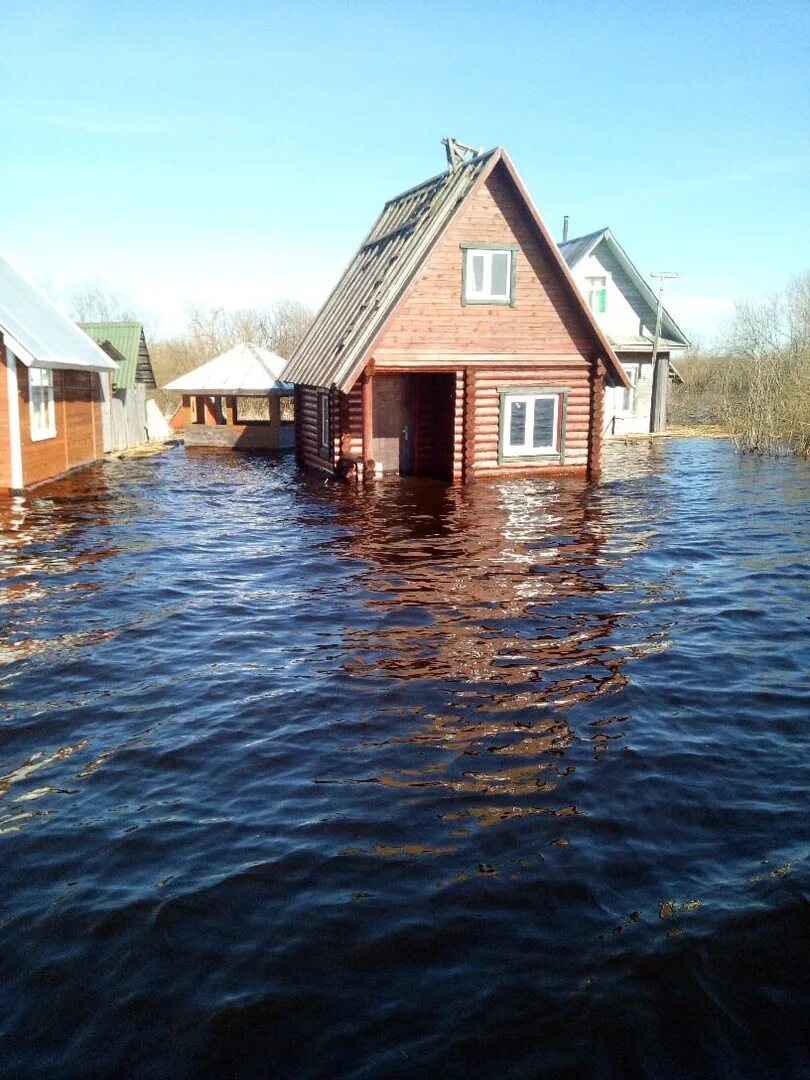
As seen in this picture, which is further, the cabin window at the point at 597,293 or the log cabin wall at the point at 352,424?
the cabin window at the point at 597,293

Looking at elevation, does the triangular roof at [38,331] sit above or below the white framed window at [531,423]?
above

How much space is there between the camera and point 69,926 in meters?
4.74

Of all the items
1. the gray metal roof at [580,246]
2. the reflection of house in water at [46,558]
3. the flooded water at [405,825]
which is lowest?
the flooded water at [405,825]

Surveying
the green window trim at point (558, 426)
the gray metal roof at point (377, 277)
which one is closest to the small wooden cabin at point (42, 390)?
the gray metal roof at point (377, 277)

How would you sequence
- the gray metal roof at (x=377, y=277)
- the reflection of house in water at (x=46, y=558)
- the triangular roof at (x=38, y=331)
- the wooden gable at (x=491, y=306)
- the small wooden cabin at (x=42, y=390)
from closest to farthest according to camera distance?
the reflection of house in water at (x=46, y=558), the triangular roof at (x=38, y=331), the small wooden cabin at (x=42, y=390), the gray metal roof at (x=377, y=277), the wooden gable at (x=491, y=306)

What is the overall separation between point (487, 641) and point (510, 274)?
44.5 feet

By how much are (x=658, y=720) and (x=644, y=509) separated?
38.0ft

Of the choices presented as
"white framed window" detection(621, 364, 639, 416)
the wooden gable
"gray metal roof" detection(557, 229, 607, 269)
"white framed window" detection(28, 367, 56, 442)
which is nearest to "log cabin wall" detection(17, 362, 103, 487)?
"white framed window" detection(28, 367, 56, 442)

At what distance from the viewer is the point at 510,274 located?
67.4ft

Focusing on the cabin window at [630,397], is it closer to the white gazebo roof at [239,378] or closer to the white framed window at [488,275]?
the white gazebo roof at [239,378]

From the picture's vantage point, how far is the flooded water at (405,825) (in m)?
4.03

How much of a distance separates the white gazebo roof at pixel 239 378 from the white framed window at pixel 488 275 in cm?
1198

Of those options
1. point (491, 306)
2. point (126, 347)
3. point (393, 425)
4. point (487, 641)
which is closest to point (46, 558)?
point (487, 641)

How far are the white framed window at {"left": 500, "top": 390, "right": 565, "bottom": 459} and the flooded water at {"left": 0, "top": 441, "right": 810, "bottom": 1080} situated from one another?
9953mm
